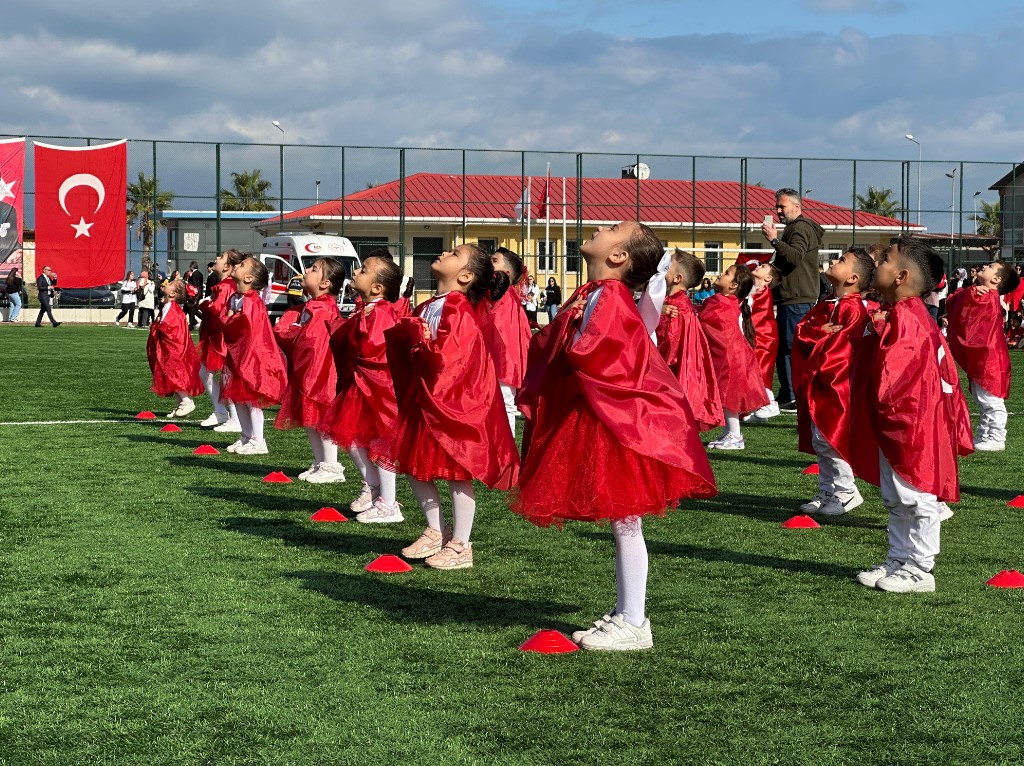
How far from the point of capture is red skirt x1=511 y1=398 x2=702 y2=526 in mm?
4555

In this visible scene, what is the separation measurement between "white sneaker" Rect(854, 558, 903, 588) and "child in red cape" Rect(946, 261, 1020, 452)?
17.4ft

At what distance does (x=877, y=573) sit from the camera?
19.3ft

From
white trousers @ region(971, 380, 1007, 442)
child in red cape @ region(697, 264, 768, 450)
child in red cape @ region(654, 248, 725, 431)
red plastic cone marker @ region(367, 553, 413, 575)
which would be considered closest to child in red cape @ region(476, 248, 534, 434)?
child in red cape @ region(654, 248, 725, 431)

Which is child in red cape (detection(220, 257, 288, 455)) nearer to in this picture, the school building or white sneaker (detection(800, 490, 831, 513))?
white sneaker (detection(800, 490, 831, 513))

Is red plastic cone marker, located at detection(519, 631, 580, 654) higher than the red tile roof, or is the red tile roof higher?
the red tile roof

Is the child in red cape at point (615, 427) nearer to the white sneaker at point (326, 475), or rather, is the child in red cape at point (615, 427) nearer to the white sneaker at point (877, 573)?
the white sneaker at point (877, 573)

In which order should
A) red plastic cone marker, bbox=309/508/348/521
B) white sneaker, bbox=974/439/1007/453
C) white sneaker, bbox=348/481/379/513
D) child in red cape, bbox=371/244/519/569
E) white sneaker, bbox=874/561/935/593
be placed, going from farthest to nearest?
white sneaker, bbox=974/439/1007/453 < white sneaker, bbox=348/481/379/513 < red plastic cone marker, bbox=309/508/348/521 < child in red cape, bbox=371/244/519/569 < white sneaker, bbox=874/561/935/593

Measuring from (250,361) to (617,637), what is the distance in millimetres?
6036

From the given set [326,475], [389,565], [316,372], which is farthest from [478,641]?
[326,475]

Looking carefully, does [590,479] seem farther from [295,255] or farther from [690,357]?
[295,255]

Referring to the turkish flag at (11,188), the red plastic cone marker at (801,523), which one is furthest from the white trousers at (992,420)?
the turkish flag at (11,188)

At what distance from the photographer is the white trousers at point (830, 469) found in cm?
770

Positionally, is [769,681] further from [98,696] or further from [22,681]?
[22,681]

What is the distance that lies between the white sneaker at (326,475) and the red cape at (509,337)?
7.37ft
